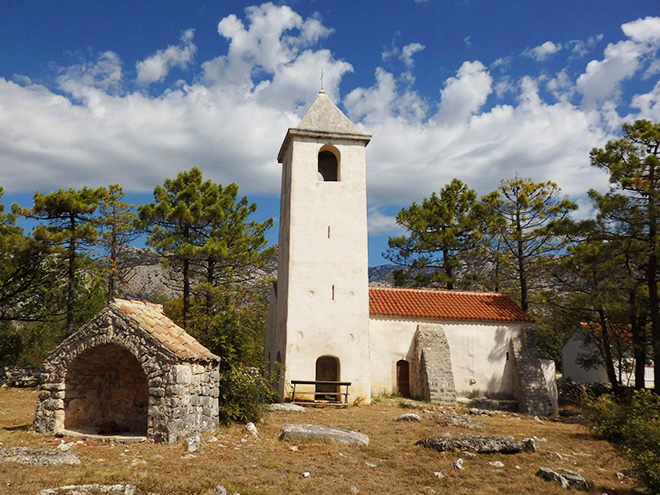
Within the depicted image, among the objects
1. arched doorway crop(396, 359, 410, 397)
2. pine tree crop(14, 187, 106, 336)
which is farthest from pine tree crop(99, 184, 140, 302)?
arched doorway crop(396, 359, 410, 397)

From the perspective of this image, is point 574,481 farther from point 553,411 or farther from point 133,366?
point 553,411

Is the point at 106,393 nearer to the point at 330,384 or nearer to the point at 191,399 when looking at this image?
the point at 191,399

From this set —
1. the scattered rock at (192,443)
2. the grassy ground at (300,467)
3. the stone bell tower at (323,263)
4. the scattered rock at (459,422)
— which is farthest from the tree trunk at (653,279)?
the scattered rock at (192,443)

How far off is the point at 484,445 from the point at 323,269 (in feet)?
37.8

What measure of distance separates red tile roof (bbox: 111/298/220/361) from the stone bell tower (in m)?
7.90

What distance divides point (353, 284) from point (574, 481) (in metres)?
13.2

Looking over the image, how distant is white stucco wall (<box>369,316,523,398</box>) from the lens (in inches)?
846

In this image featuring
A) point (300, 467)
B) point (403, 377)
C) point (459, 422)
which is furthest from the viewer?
point (403, 377)

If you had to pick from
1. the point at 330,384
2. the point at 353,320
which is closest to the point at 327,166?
the point at 353,320

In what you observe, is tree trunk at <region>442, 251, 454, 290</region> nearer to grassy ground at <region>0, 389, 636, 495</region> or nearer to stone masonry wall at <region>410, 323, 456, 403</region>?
stone masonry wall at <region>410, 323, 456, 403</region>

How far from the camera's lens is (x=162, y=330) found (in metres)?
11.1

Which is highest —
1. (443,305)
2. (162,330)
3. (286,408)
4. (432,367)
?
(443,305)

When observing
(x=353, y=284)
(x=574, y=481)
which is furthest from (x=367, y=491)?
(x=353, y=284)

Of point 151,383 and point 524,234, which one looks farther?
point 524,234
